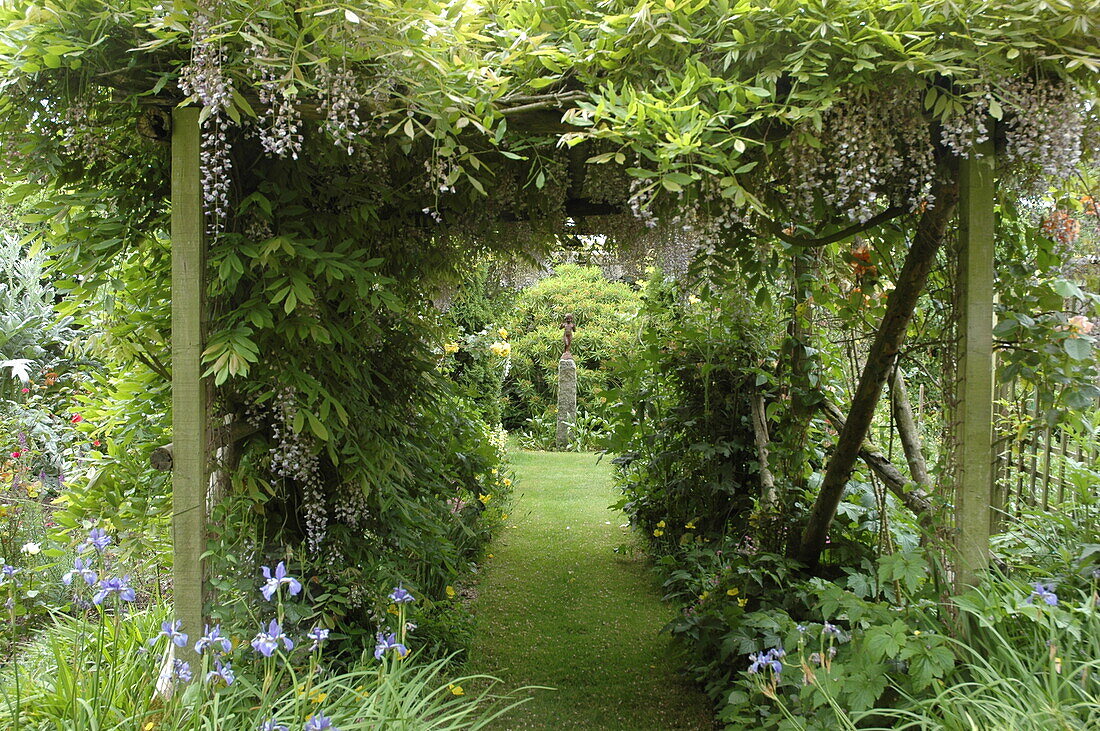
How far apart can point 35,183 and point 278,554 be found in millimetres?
1289

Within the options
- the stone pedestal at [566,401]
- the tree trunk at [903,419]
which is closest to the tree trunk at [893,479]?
the tree trunk at [903,419]

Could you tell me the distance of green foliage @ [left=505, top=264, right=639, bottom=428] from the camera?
10.2 metres

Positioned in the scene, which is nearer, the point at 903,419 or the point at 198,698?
the point at 198,698

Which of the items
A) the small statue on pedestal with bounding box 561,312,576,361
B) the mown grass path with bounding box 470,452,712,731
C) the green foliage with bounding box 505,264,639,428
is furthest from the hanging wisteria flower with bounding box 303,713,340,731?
the green foliage with bounding box 505,264,639,428

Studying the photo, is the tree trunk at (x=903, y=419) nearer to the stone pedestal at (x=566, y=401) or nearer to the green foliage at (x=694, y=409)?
the green foliage at (x=694, y=409)

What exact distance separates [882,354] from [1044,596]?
107 centimetres

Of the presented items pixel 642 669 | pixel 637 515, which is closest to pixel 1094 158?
pixel 642 669

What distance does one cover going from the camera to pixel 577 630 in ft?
11.9

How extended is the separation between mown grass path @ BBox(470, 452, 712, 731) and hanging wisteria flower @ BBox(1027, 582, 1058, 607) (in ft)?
4.33

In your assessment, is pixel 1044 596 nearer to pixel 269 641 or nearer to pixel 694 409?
pixel 269 641

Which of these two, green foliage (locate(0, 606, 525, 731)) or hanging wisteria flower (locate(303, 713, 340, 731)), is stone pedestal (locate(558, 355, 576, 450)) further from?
hanging wisteria flower (locate(303, 713, 340, 731))

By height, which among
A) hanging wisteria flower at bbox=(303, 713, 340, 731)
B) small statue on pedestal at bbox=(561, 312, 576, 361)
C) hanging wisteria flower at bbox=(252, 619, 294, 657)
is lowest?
hanging wisteria flower at bbox=(303, 713, 340, 731)

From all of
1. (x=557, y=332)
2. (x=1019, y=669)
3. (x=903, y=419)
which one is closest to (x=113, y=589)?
(x=1019, y=669)

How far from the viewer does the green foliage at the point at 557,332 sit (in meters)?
10.2
